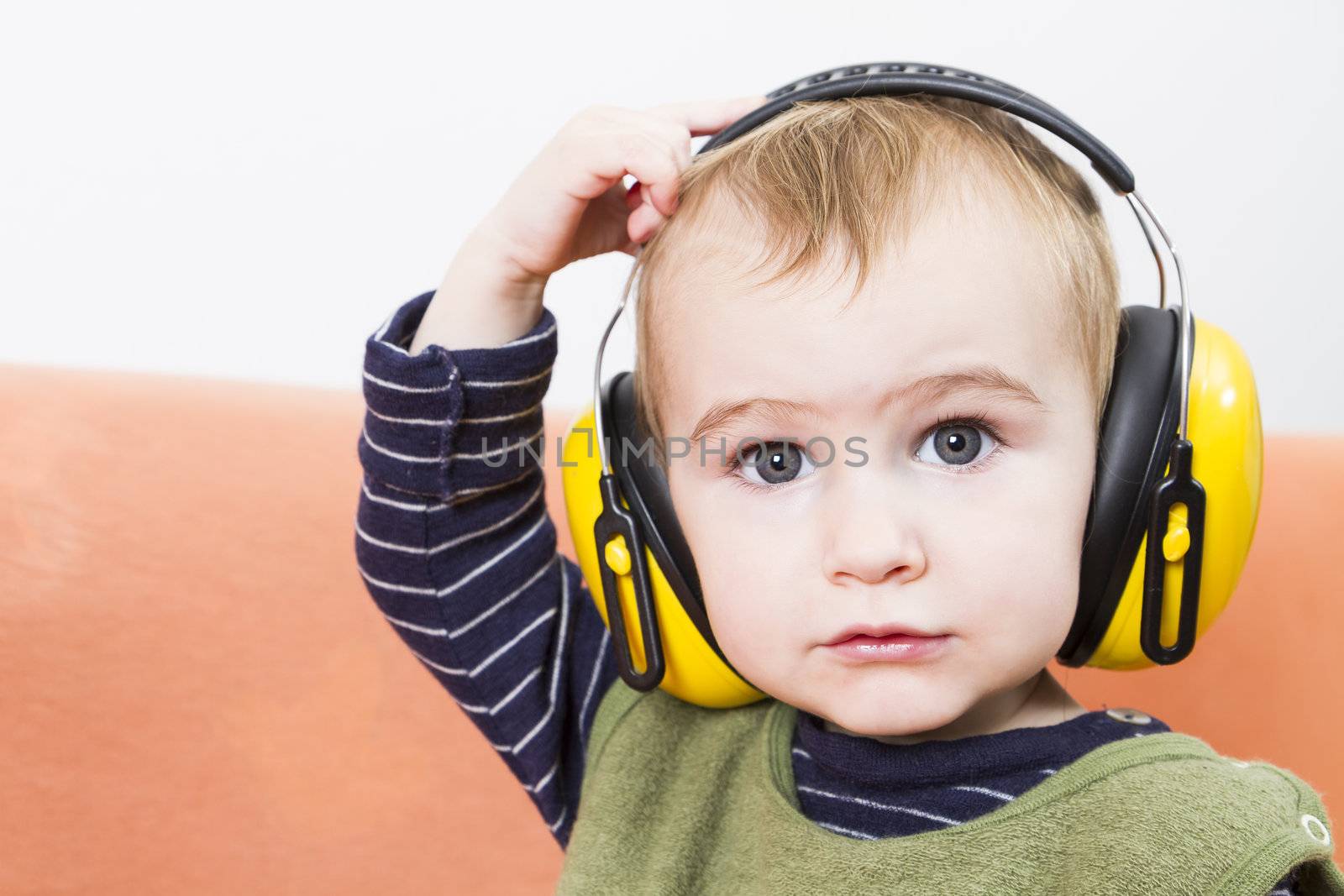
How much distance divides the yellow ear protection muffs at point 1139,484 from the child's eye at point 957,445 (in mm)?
69

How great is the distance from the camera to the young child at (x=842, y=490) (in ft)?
2.10

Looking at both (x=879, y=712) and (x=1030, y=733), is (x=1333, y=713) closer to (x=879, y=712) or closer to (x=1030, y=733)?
(x=1030, y=733)

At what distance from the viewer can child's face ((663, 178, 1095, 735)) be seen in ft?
2.08

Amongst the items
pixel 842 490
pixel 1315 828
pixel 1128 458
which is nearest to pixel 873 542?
pixel 842 490

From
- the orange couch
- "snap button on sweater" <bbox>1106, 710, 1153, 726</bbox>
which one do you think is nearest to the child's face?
"snap button on sweater" <bbox>1106, 710, 1153, 726</bbox>

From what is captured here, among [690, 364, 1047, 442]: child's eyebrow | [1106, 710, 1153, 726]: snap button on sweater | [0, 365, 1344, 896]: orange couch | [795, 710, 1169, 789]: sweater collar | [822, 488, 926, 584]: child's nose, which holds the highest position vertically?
[690, 364, 1047, 442]: child's eyebrow

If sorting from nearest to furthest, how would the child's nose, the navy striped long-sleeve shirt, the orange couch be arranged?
1. the child's nose
2. the navy striped long-sleeve shirt
3. the orange couch

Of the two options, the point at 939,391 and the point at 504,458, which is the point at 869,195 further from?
the point at 504,458

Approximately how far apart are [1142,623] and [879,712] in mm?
156

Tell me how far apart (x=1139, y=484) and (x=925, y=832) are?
219 millimetres

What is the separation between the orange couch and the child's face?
521 mm

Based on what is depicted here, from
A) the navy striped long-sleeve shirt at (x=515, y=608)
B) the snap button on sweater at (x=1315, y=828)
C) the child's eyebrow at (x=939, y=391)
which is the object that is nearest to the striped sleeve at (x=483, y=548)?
the navy striped long-sleeve shirt at (x=515, y=608)

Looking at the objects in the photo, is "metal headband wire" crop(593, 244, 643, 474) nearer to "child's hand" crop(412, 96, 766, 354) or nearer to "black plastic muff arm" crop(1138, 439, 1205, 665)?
"child's hand" crop(412, 96, 766, 354)

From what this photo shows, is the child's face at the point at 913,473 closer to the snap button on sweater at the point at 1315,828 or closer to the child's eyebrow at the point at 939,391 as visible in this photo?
the child's eyebrow at the point at 939,391
